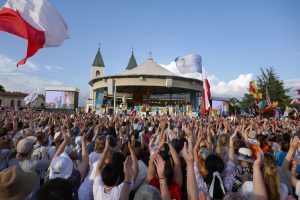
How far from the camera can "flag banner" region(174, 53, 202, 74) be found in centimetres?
1355

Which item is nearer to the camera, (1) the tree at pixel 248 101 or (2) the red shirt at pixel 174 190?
(2) the red shirt at pixel 174 190

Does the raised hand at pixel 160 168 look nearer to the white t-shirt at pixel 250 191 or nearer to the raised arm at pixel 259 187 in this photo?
the raised arm at pixel 259 187

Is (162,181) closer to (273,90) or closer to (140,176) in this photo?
(140,176)

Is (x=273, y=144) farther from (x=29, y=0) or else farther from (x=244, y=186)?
(x=29, y=0)

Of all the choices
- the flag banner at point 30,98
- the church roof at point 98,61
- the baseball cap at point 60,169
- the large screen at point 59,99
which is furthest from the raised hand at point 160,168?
the church roof at point 98,61

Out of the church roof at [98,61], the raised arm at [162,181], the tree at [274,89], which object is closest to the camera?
the raised arm at [162,181]

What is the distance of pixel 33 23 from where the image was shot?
740cm

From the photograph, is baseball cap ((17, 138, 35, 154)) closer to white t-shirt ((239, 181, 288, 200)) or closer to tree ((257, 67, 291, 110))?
white t-shirt ((239, 181, 288, 200))

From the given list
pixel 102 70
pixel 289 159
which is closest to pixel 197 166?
pixel 289 159

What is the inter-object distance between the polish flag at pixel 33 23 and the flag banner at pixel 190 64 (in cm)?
709

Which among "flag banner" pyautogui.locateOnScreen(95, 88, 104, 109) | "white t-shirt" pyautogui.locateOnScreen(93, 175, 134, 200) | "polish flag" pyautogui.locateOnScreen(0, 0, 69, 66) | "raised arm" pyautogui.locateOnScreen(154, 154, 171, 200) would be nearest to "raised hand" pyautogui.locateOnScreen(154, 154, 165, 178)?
"raised arm" pyautogui.locateOnScreen(154, 154, 171, 200)

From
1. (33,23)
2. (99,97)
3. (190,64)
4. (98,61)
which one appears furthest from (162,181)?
(98,61)

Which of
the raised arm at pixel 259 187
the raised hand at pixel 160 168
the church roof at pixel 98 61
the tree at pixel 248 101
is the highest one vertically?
the church roof at pixel 98 61

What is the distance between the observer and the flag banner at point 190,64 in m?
13.5
